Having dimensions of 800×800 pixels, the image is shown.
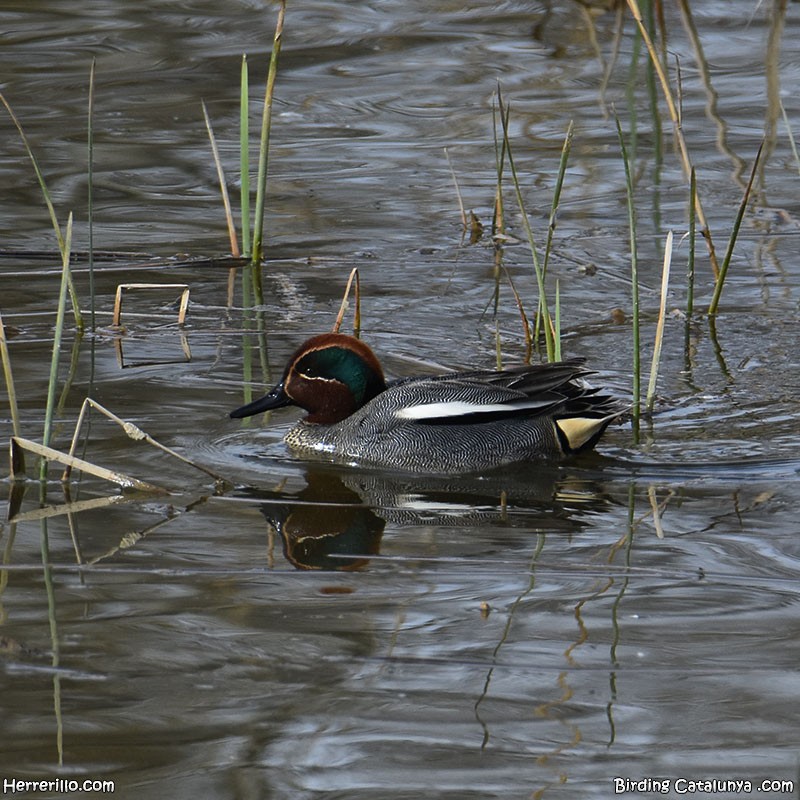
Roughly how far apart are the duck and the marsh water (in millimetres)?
129

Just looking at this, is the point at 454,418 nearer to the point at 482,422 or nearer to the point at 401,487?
the point at 482,422

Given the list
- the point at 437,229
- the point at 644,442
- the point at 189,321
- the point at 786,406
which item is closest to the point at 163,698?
the point at 644,442

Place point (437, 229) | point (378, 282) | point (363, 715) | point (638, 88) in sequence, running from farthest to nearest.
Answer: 1. point (638, 88)
2. point (437, 229)
3. point (378, 282)
4. point (363, 715)

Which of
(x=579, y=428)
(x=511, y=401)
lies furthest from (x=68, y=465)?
(x=579, y=428)

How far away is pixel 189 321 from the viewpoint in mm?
8117

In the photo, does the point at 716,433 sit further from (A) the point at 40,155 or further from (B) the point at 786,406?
(A) the point at 40,155

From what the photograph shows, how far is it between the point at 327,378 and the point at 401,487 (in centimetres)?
75

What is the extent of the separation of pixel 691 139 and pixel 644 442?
5066mm

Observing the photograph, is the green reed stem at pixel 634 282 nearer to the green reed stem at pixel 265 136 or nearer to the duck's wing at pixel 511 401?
the duck's wing at pixel 511 401

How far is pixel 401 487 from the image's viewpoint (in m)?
6.18

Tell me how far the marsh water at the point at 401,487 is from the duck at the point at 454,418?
13cm

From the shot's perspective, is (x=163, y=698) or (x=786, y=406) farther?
(x=786, y=406)

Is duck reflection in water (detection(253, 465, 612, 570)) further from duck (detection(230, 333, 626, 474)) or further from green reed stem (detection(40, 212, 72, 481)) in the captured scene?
green reed stem (detection(40, 212, 72, 481))

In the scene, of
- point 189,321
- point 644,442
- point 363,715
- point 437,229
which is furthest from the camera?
point 437,229
